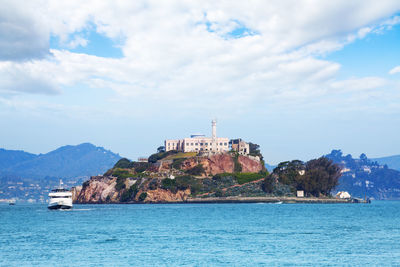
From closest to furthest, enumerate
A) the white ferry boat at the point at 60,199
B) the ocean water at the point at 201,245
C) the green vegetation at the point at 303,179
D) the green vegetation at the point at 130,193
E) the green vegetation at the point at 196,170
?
the ocean water at the point at 201,245
the white ferry boat at the point at 60,199
the green vegetation at the point at 130,193
the green vegetation at the point at 303,179
the green vegetation at the point at 196,170

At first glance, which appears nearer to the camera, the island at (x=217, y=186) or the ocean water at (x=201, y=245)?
the ocean water at (x=201, y=245)

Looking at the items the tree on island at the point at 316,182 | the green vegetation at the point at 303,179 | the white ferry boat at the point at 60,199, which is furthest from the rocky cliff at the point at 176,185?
the white ferry boat at the point at 60,199

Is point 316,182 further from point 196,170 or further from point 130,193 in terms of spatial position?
point 130,193

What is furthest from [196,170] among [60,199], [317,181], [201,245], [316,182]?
[201,245]

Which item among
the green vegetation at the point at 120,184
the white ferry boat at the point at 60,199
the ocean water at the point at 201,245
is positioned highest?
the green vegetation at the point at 120,184

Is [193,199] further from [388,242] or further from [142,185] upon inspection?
[388,242]

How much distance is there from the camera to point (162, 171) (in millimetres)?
198500

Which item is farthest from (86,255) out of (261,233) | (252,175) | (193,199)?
(252,175)

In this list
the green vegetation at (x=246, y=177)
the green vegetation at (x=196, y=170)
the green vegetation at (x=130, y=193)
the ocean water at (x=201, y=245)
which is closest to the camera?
the ocean water at (x=201, y=245)

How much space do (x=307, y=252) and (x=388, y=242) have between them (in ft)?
39.4

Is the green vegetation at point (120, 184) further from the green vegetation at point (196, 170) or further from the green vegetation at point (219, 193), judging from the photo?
the green vegetation at point (219, 193)

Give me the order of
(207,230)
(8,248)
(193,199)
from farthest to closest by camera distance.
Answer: (193,199) < (207,230) < (8,248)

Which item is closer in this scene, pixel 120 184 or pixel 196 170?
pixel 196 170

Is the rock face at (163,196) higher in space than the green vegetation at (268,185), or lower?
lower
